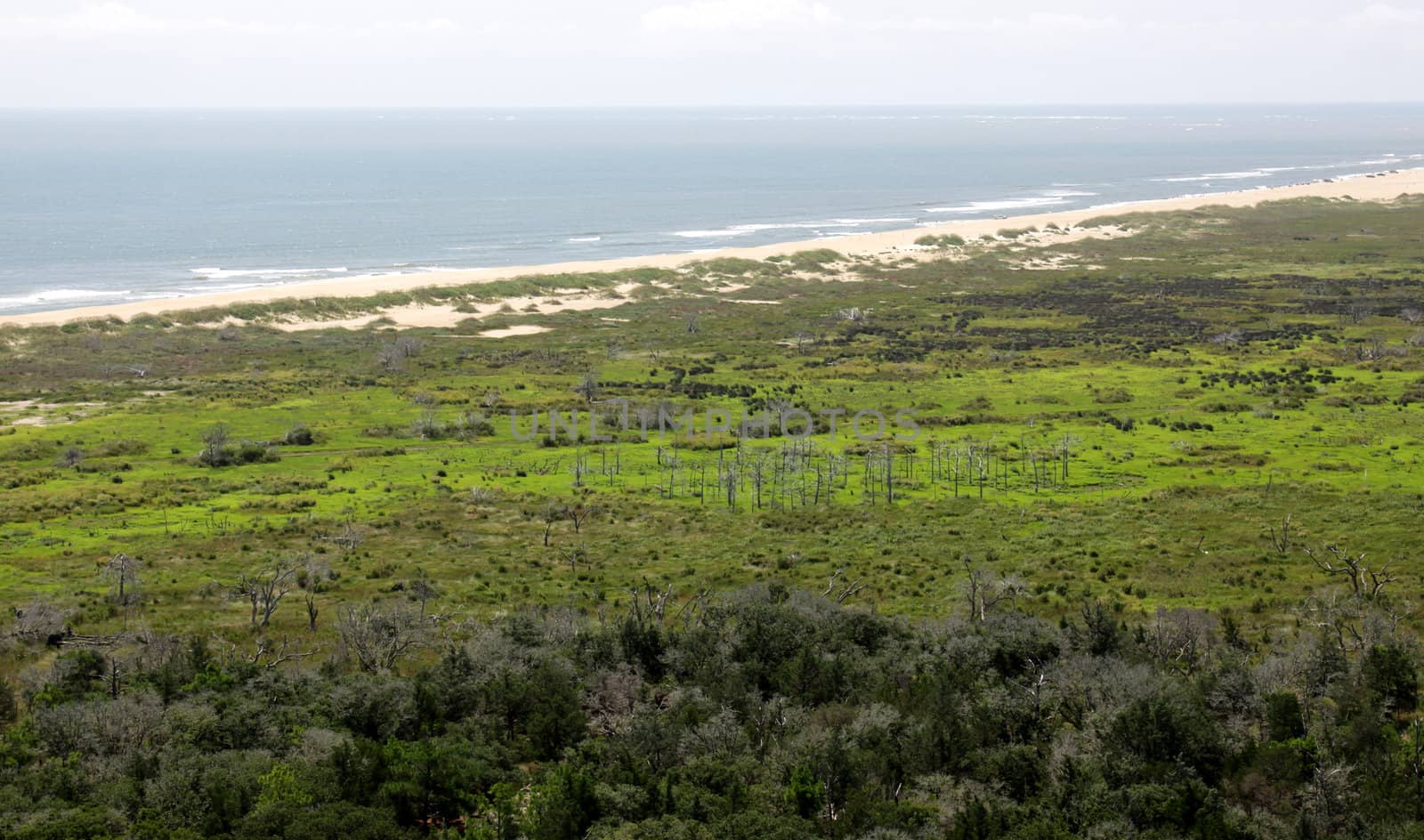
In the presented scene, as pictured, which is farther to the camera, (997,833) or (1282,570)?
(1282,570)

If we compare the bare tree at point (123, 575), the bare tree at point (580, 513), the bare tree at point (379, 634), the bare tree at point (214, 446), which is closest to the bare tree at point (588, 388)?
the bare tree at point (214, 446)

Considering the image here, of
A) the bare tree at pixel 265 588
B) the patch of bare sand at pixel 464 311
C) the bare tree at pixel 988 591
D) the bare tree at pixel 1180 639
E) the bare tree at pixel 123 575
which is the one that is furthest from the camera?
the patch of bare sand at pixel 464 311

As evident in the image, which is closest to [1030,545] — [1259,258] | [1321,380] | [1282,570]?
[1282,570]

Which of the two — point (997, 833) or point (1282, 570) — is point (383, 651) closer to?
point (997, 833)

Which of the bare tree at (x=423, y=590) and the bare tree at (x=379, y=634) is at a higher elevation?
the bare tree at (x=379, y=634)

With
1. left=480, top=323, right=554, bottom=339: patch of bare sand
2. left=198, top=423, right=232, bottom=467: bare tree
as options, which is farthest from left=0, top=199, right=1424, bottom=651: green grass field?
left=480, top=323, right=554, bottom=339: patch of bare sand

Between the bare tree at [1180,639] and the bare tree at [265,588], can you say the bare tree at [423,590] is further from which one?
the bare tree at [1180,639]

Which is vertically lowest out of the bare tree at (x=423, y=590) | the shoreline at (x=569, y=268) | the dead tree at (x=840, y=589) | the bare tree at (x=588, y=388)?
the dead tree at (x=840, y=589)
